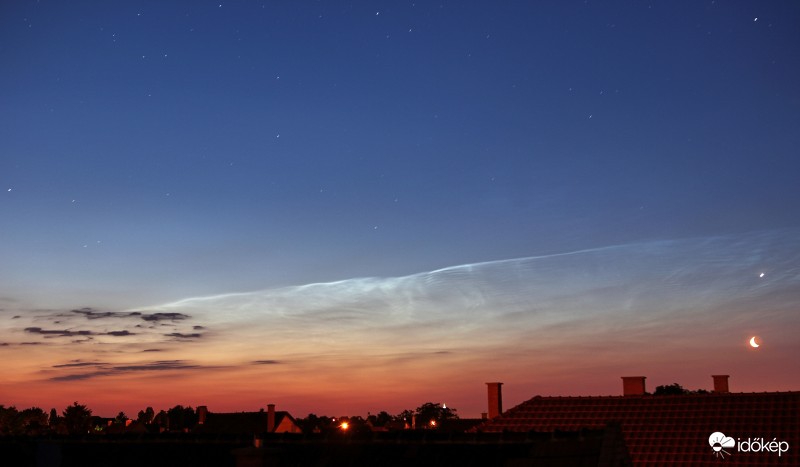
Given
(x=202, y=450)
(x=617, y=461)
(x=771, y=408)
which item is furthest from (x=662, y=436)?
(x=202, y=450)

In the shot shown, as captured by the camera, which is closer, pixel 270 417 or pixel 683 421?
pixel 683 421

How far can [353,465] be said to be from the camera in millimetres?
27547

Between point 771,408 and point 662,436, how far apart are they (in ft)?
18.5

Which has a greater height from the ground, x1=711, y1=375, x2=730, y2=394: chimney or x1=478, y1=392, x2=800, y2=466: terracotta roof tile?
x1=711, y1=375, x2=730, y2=394: chimney

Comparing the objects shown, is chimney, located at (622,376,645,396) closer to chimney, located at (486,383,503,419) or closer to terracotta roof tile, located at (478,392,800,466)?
terracotta roof tile, located at (478,392,800,466)

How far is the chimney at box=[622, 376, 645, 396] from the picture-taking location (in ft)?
170

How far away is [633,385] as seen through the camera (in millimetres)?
52125

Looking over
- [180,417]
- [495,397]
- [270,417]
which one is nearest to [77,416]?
[180,417]

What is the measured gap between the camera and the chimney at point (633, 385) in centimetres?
5181

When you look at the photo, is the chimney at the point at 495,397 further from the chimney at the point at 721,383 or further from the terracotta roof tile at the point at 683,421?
the chimney at the point at 721,383

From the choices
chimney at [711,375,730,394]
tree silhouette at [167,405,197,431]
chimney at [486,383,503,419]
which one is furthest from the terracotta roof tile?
tree silhouette at [167,405,197,431]

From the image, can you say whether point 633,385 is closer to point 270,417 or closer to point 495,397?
point 495,397

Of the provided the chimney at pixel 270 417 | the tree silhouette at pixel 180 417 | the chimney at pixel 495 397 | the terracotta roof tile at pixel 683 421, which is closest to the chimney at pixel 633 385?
the terracotta roof tile at pixel 683 421

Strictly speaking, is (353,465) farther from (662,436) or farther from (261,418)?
(261,418)
